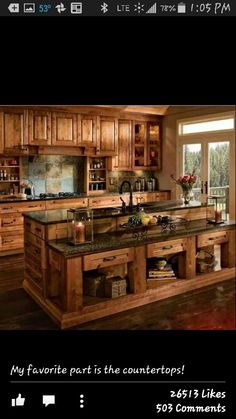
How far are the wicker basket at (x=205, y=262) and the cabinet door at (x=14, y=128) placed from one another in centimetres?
264

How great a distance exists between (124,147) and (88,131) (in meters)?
0.75

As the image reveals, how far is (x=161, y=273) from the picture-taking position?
9.06 feet

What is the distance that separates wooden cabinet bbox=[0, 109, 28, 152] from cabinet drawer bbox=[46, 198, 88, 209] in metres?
0.81

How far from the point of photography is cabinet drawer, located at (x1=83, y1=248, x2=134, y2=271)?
216cm

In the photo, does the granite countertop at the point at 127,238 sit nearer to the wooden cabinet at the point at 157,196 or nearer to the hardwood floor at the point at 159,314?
the hardwood floor at the point at 159,314

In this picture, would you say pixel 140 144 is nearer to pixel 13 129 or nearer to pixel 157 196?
pixel 157 196

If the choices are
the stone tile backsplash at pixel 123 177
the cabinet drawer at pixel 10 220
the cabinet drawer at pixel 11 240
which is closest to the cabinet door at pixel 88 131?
the stone tile backsplash at pixel 123 177

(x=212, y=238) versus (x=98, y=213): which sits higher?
(x=98, y=213)
